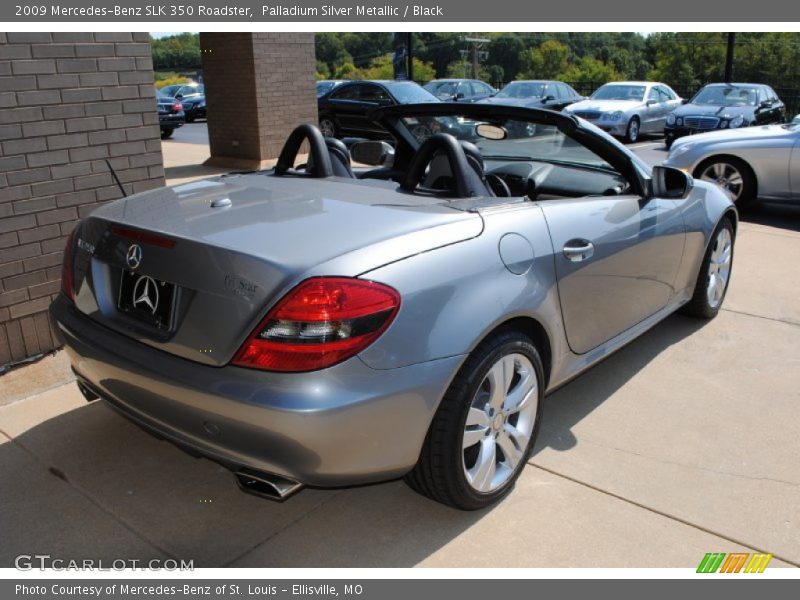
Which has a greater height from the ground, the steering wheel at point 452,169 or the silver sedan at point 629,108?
the steering wheel at point 452,169

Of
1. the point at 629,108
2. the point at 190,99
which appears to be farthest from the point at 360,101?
the point at 190,99

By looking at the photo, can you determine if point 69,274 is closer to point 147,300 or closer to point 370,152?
point 147,300

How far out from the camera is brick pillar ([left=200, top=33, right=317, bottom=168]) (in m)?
11.6

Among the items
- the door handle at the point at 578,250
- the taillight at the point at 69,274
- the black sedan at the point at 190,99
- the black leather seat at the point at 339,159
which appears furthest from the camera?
the black sedan at the point at 190,99

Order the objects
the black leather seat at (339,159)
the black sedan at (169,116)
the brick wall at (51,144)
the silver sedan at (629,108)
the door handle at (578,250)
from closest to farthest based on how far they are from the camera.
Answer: the door handle at (578,250)
the black leather seat at (339,159)
the brick wall at (51,144)
the silver sedan at (629,108)
the black sedan at (169,116)

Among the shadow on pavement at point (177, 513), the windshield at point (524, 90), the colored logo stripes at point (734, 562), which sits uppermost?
the windshield at point (524, 90)

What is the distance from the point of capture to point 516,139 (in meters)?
3.88

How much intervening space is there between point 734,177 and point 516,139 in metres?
6.40

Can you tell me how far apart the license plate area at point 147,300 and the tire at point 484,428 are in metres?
1.02

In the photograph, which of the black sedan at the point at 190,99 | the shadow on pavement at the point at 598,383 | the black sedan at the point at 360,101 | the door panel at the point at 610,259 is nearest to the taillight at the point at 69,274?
the door panel at the point at 610,259

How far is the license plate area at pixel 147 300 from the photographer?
2598 millimetres

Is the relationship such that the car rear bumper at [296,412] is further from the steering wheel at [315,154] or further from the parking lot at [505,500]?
the steering wheel at [315,154]

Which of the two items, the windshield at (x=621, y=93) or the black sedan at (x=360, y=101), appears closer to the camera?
the black sedan at (x=360, y=101)

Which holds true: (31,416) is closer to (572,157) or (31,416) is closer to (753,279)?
(572,157)
